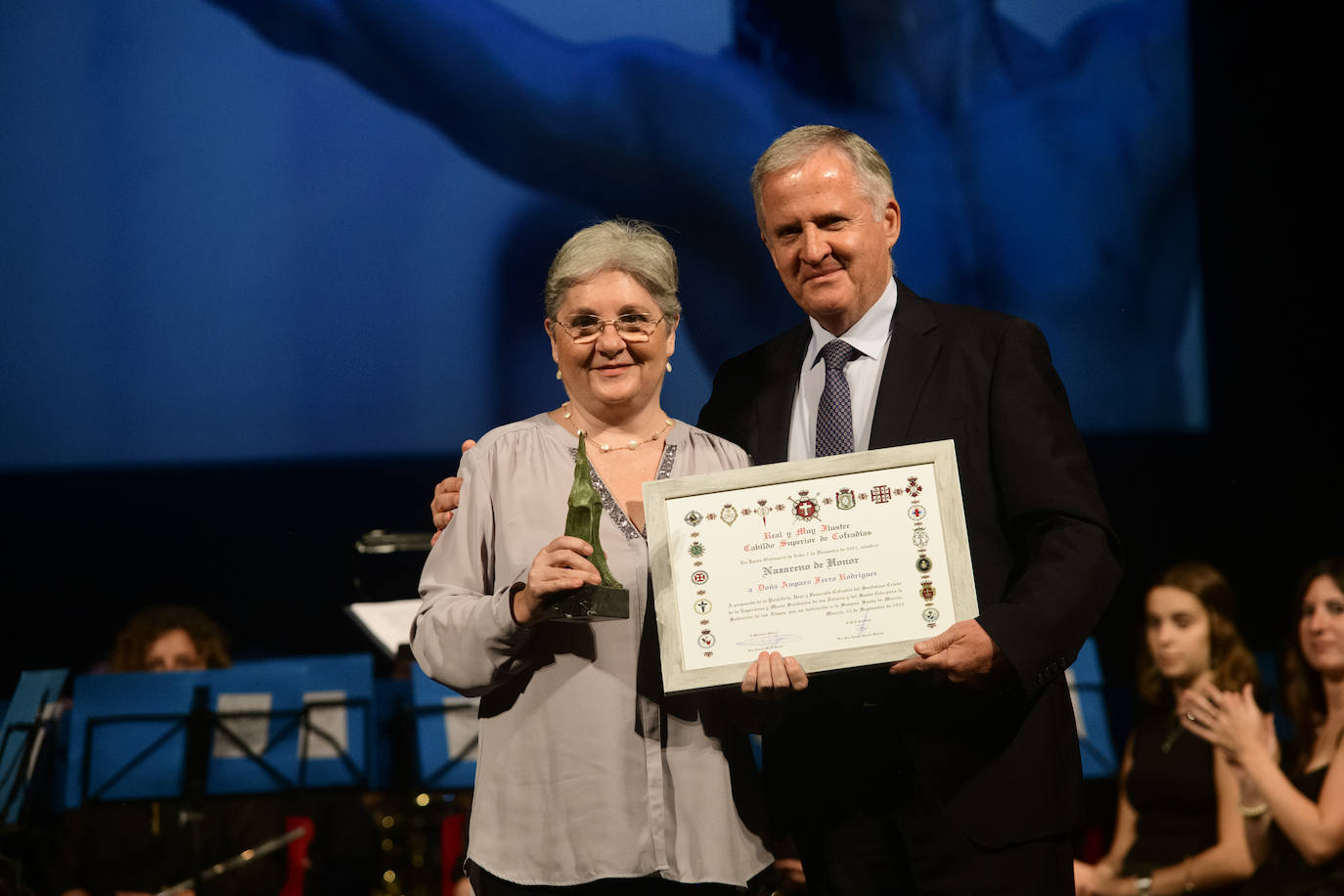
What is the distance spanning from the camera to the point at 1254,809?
3656 mm

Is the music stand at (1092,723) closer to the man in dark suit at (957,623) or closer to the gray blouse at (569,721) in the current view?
the man in dark suit at (957,623)

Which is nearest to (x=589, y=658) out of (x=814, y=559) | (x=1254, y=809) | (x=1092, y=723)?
(x=814, y=559)

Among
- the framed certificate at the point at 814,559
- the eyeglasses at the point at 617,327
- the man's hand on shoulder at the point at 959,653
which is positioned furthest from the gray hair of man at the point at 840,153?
the man's hand on shoulder at the point at 959,653

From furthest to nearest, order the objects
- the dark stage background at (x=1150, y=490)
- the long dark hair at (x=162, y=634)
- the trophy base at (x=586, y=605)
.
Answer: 1. the dark stage background at (x=1150, y=490)
2. the long dark hair at (x=162, y=634)
3. the trophy base at (x=586, y=605)

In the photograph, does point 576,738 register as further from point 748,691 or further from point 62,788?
point 62,788

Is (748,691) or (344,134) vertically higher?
(344,134)

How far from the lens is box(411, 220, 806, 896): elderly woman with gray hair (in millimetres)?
1692

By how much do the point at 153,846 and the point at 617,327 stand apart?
3106 millimetres

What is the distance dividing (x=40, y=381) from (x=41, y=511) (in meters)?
0.53

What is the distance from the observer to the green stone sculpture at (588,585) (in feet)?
5.37

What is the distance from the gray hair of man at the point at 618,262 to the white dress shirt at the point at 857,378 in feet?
1.14

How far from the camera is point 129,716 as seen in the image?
3.85m

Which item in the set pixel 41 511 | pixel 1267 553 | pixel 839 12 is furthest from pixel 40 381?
pixel 1267 553

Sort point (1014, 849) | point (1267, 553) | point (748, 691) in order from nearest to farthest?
point (748, 691)
point (1014, 849)
point (1267, 553)
